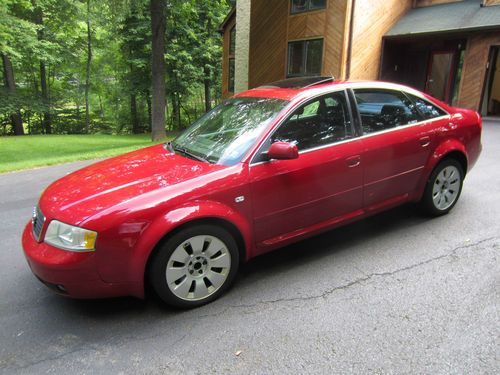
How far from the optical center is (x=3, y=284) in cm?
346

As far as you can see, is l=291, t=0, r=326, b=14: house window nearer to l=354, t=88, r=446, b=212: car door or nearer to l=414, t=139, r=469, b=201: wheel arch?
l=414, t=139, r=469, b=201: wheel arch

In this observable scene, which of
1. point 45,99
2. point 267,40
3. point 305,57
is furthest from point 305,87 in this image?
point 45,99

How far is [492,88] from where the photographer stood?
15094mm

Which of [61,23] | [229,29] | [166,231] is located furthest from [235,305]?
[61,23]

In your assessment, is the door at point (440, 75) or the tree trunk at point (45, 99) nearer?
the door at point (440, 75)

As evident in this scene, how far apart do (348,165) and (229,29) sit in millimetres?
21128

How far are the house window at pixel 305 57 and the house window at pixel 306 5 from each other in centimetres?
127

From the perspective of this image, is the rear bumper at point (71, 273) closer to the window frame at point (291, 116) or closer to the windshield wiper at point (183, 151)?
the windshield wiper at point (183, 151)

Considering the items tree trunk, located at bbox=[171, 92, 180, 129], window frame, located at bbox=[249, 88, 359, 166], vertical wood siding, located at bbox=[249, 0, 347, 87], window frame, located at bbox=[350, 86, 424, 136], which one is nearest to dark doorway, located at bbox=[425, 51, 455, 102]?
vertical wood siding, located at bbox=[249, 0, 347, 87]

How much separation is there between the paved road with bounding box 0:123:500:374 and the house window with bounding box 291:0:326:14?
14029mm

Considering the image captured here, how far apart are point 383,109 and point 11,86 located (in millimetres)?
27203

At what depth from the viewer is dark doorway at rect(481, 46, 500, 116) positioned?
14.0 m

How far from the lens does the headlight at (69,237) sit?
2.62m

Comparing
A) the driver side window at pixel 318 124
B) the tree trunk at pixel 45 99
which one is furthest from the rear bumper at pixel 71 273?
the tree trunk at pixel 45 99
